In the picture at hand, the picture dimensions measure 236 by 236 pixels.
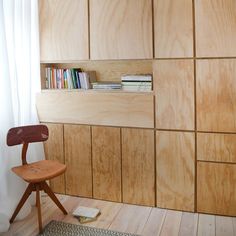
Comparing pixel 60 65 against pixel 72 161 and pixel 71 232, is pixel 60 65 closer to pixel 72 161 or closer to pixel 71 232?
pixel 72 161

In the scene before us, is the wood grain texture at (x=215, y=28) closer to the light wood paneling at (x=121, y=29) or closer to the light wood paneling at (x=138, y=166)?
the light wood paneling at (x=121, y=29)

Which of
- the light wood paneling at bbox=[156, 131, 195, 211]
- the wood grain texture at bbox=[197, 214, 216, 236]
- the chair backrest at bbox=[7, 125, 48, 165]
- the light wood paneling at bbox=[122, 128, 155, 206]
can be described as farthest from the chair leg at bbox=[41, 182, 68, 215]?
the wood grain texture at bbox=[197, 214, 216, 236]

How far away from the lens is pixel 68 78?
325 cm

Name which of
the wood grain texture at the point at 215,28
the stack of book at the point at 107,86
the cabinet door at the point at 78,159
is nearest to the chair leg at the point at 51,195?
the cabinet door at the point at 78,159

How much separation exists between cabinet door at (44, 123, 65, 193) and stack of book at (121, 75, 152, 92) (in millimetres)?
775

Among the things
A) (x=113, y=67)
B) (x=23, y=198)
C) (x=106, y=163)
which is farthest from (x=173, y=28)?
(x=23, y=198)

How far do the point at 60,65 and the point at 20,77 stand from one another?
0.62 metres

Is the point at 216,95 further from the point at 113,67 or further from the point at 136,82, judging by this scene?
the point at 113,67

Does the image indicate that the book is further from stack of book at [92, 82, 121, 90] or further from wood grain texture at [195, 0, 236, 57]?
wood grain texture at [195, 0, 236, 57]

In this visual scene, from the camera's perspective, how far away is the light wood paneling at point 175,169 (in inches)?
109

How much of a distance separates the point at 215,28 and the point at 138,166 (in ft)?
4.49

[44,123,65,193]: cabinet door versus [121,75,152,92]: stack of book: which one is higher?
[121,75,152,92]: stack of book

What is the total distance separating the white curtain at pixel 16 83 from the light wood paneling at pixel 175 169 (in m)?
1.21

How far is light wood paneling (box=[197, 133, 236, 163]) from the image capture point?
264 cm
